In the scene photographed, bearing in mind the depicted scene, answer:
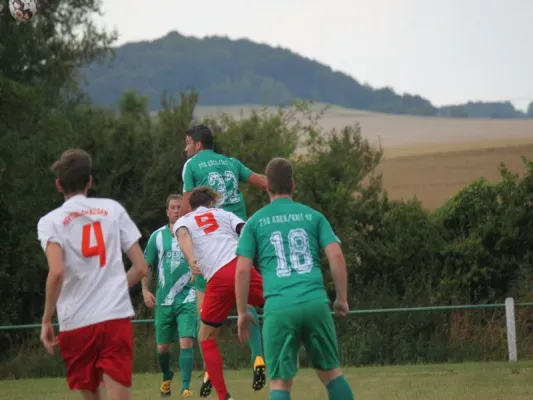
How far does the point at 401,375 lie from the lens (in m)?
15.0

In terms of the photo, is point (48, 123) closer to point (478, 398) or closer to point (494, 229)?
point (494, 229)

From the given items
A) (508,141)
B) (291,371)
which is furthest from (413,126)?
(291,371)

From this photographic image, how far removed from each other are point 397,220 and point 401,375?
11.9 metres

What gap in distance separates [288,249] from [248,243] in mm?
290

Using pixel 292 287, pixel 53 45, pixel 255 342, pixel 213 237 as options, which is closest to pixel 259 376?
pixel 255 342

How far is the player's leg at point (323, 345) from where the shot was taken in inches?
Answer: 290

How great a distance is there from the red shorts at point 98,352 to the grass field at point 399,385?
4.92 m

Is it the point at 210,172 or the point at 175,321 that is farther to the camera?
the point at 175,321

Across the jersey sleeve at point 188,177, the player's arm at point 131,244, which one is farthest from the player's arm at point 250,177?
the player's arm at point 131,244

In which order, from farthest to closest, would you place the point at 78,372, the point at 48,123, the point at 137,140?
the point at 137,140
the point at 48,123
the point at 78,372

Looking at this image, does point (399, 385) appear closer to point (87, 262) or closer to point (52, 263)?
point (87, 262)

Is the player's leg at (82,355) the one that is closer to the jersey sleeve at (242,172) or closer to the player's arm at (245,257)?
the player's arm at (245,257)

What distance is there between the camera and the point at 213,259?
9758mm

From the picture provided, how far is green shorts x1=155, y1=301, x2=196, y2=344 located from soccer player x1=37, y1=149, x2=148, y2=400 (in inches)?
214
